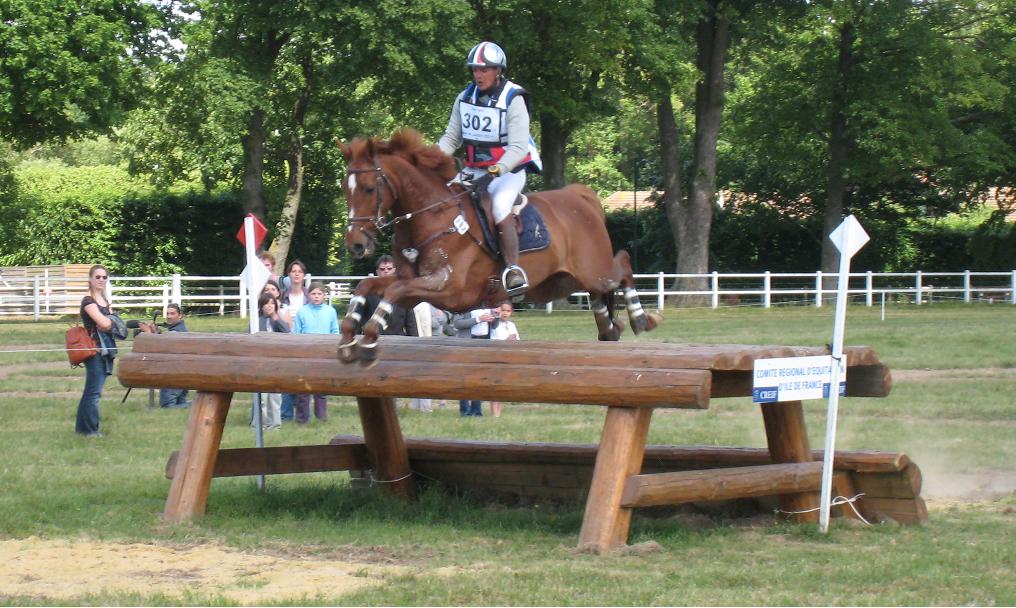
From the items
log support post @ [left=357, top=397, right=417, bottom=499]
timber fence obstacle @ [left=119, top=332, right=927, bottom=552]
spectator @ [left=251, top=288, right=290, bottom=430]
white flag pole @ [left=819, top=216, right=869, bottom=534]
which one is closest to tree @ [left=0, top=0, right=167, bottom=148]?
spectator @ [left=251, top=288, right=290, bottom=430]

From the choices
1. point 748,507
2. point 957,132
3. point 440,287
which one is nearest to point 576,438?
point 748,507

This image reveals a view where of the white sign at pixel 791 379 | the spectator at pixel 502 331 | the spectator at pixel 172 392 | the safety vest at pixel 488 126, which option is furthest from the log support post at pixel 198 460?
the spectator at pixel 172 392

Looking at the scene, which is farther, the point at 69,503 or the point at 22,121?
the point at 22,121

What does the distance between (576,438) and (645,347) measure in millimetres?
5475

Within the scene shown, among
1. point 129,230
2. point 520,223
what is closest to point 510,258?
point 520,223

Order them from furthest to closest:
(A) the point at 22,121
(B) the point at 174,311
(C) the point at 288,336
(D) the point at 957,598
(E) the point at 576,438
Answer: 1. (A) the point at 22,121
2. (B) the point at 174,311
3. (E) the point at 576,438
4. (C) the point at 288,336
5. (D) the point at 957,598

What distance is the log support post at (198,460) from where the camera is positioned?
944cm

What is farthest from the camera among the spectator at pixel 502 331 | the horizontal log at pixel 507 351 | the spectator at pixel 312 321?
the spectator at pixel 502 331

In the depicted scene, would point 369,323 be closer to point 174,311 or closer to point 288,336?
point 288,336

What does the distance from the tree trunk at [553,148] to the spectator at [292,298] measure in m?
22.2

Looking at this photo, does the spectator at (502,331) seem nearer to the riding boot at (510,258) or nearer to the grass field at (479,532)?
the grass field at (479,532)

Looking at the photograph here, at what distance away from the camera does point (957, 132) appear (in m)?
40.2

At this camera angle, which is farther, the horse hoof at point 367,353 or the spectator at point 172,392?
the spectator at point 172,392

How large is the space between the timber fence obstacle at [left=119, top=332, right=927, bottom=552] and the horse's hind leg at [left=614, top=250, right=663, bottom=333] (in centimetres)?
99
